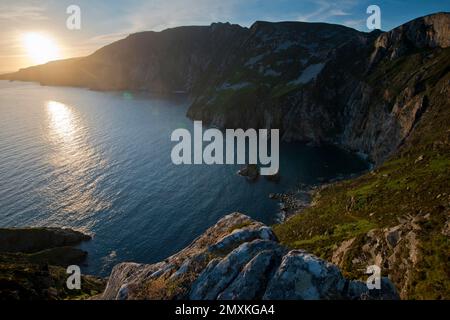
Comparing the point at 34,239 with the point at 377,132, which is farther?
the point at 377,132

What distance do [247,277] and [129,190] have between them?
8691 cm

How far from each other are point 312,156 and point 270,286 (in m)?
112

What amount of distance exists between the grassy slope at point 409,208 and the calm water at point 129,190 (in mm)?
23742

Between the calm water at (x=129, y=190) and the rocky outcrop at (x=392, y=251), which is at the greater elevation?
the rocky outcrop at (x=392, y=251)

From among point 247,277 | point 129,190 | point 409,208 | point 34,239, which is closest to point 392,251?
point 409,208

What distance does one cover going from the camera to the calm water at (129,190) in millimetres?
82188

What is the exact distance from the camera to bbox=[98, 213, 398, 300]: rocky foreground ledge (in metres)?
20.3

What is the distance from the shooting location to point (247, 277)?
2162cm

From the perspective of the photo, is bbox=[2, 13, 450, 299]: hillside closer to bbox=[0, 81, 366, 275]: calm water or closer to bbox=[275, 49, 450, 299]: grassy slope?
bbox=[275, 49, 450, 299]: grassy slope

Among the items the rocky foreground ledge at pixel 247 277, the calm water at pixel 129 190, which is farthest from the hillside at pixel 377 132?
the calm water at pixel 129 190

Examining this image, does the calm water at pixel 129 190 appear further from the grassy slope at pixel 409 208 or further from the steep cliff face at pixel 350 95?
the grassy slope at pixel 409 208

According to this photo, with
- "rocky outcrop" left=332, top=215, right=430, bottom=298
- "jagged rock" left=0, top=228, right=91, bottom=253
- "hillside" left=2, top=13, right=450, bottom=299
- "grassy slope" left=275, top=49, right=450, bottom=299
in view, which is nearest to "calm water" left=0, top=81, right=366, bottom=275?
"jagged rock" left=0, top=228, right=91, bottom=253

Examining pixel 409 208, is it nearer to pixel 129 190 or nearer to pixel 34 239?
pixel 34 239

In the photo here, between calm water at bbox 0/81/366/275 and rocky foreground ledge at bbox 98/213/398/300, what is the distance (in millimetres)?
51524
